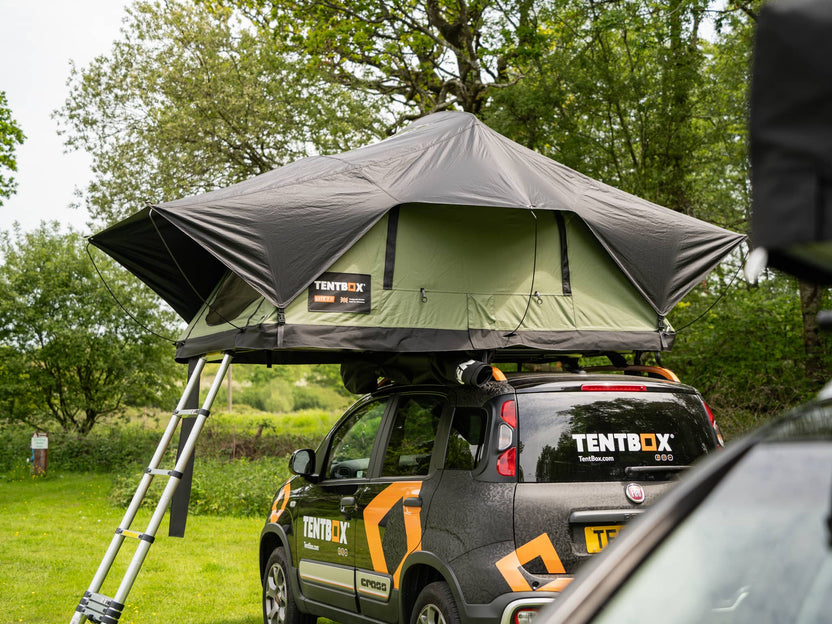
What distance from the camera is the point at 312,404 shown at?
232 ft

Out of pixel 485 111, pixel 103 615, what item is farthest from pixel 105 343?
pixel 103 615

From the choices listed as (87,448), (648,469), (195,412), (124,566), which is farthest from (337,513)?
(87,448)

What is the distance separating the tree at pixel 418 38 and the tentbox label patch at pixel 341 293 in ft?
40.6

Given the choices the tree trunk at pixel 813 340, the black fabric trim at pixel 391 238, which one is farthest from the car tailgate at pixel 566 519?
the tree trunk at pixel 813 340

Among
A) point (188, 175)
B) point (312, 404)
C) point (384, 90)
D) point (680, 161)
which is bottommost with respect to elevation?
point (312, 404)

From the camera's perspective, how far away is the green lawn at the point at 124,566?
367 inches

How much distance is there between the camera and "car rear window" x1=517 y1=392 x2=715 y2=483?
5020 mm

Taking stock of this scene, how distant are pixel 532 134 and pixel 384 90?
5.06m

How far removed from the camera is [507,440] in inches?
201

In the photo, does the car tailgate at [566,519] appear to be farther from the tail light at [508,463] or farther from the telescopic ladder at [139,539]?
the telescopic ladder at [139,539]

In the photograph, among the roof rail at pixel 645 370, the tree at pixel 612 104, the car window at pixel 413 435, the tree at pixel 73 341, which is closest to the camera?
the car window at pixel 413 435

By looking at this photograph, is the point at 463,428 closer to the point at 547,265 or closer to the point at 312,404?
the point at 547,265

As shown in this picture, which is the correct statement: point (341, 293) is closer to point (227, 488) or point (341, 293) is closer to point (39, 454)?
point (227, 488)

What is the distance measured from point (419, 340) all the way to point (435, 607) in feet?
6.31
